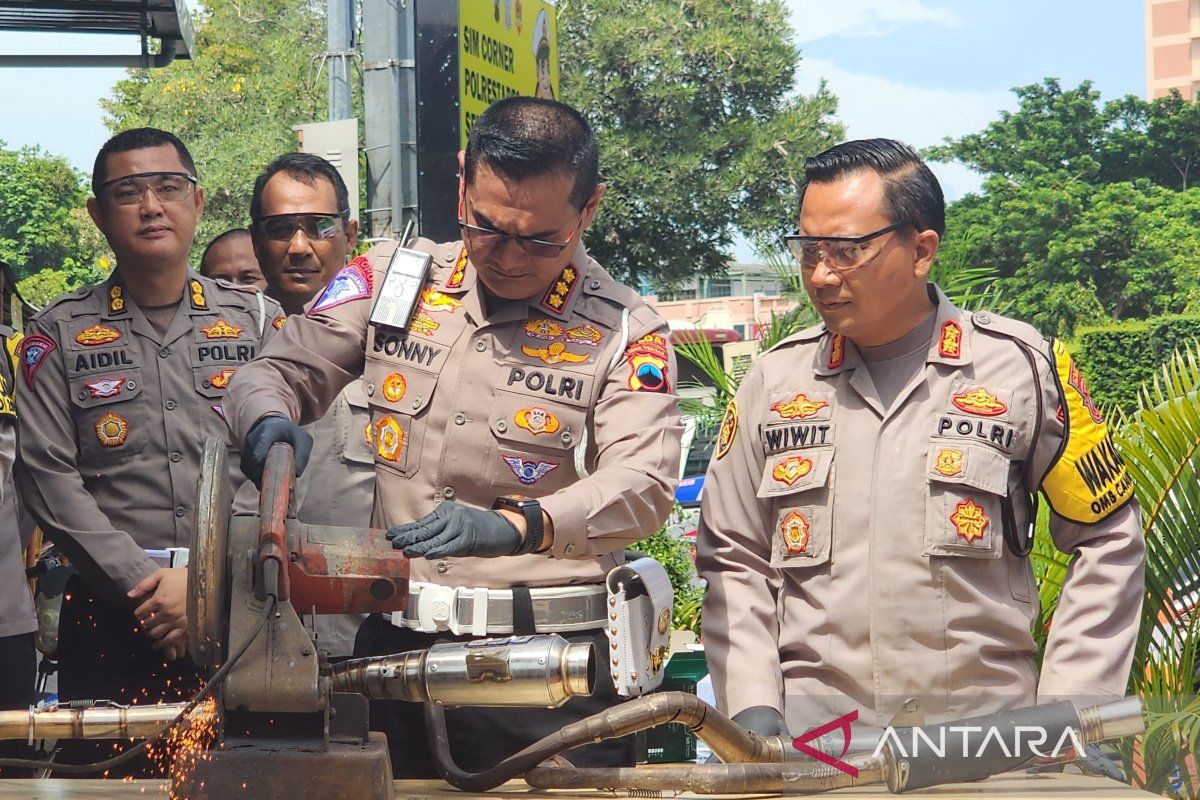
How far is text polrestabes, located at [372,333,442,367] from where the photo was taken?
3.03m

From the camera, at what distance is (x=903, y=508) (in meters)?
2.79

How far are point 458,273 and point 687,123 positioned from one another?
23.5 meters

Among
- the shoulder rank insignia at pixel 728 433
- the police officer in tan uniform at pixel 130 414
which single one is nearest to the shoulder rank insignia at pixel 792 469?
the shoulder rank insignia at pixel 728 433

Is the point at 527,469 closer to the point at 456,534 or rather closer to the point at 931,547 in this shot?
the point at 456,534

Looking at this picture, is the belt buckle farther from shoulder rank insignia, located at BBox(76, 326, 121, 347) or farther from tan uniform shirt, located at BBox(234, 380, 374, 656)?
shoulder rank insignia, located at BBox(76, 326, 121, 347)

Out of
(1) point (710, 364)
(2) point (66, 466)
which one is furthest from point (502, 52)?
(2) point (66, 466)

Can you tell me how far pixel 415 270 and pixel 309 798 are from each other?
4.45ft

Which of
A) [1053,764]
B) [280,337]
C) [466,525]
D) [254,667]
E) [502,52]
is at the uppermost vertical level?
[502,52]

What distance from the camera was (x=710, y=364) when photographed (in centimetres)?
755

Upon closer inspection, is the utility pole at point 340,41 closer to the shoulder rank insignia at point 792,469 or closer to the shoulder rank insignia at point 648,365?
the shoulder rank insignia at point 648,365

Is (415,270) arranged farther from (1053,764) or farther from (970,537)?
(1053,764)

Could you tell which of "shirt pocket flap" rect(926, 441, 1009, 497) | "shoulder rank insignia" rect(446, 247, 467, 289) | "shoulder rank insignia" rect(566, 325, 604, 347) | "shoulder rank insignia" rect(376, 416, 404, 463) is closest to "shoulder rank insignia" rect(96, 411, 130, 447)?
"shoulder rank insignia" rect(376, 416, 404, 463)

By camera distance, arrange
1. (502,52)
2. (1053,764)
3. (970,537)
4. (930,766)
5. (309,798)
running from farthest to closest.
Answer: (502,52) < (970,537) < (1053,764) < (930,766) < (309,798)

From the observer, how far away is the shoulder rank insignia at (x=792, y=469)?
287cm
